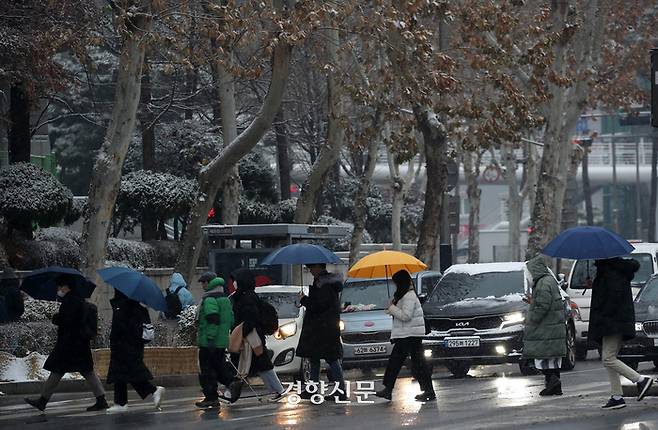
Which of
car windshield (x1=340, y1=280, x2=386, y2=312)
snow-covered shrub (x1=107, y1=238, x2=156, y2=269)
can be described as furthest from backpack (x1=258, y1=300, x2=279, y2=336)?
snow-covered shrub (x1=107, y1=238, x2=156, y2=269)

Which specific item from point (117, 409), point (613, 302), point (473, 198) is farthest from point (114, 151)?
point (473, 198)

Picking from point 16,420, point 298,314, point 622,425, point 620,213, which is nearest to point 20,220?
point 298,314

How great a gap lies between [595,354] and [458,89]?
5451mm

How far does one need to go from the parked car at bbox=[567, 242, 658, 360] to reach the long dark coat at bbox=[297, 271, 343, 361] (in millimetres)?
8209

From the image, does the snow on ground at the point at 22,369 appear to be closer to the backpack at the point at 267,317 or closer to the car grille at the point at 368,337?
the car grille at the point at 368,337

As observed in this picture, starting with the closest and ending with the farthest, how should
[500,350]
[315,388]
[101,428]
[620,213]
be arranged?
[101,428]
[315,388]
[500,350]
[620,213]

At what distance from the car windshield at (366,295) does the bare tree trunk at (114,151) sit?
412 centimetres

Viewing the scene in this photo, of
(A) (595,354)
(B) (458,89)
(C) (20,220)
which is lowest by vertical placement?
(A) (595,354)

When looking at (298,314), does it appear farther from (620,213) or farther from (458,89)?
(620,213)

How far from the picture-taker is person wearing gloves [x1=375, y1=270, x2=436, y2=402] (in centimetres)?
1728

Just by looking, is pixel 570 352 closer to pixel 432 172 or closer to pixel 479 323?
pixel 479 323

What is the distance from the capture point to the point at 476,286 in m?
23.2

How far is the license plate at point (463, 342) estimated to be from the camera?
71.2 feet

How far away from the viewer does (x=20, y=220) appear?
32125 mm
